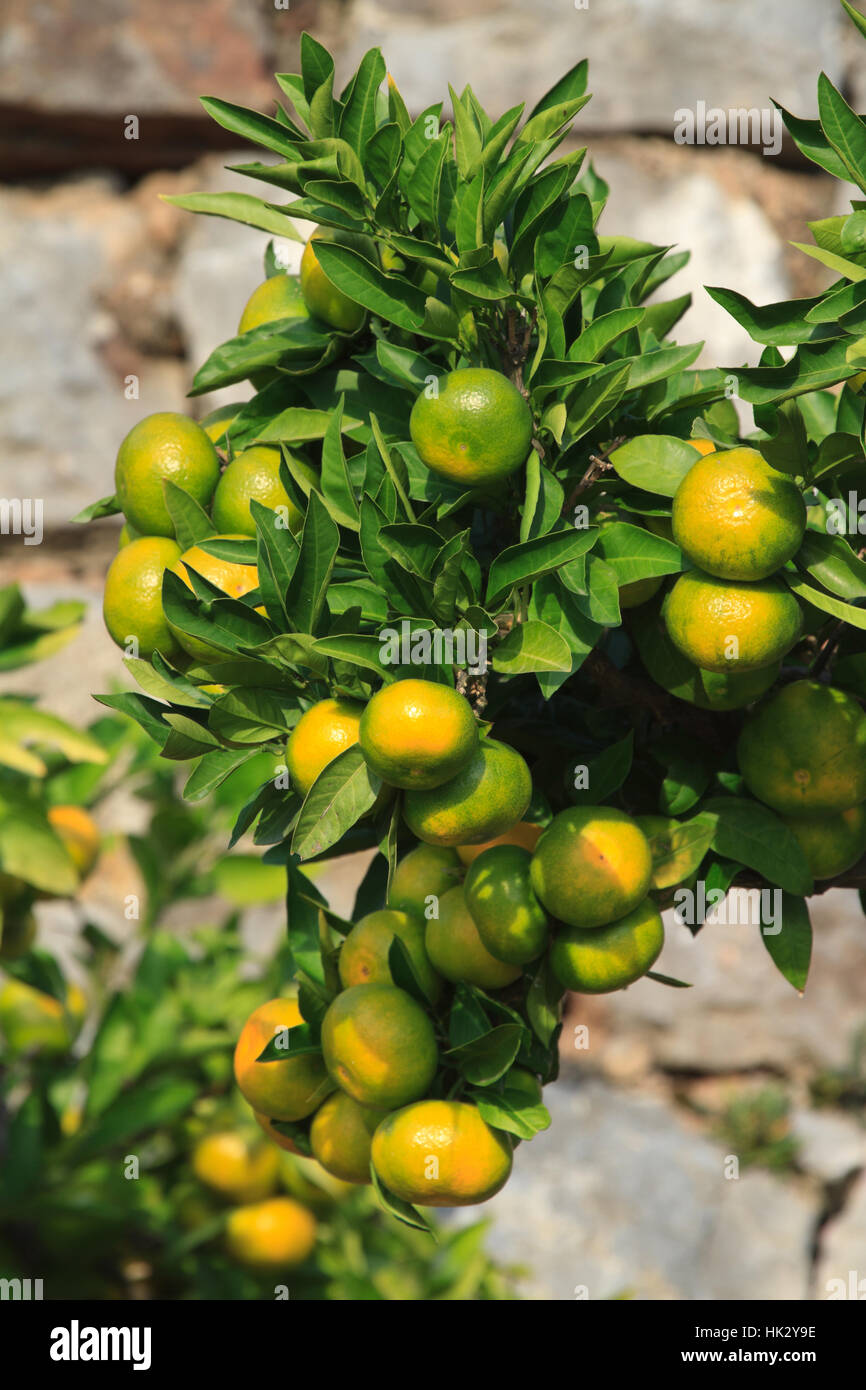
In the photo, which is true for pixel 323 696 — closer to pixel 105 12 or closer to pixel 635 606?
pixel 635 606

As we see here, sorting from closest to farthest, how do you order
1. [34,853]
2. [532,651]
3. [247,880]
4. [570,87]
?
[532,651] < [570,87] < [34,853] < [247,880]

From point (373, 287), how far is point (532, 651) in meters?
0.19

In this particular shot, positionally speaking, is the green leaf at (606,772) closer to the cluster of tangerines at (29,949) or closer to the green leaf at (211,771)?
the green leaf at (211,771)

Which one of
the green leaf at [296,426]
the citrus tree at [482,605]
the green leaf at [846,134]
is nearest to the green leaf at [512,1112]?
the citrus tree at [482,605]

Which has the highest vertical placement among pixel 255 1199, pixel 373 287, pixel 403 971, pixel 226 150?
pixel 226 150

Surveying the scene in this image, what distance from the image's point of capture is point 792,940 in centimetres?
60

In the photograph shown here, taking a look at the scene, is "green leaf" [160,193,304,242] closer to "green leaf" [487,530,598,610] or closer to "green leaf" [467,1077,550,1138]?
"green leaf" [487,530,598,610]

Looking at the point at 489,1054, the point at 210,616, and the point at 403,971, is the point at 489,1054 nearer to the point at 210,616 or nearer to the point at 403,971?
the point at 403,971

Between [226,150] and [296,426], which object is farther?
[226,150]

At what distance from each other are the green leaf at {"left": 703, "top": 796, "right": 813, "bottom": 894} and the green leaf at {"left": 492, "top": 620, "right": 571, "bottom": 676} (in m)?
0.15

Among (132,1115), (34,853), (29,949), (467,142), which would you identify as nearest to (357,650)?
(467,142)

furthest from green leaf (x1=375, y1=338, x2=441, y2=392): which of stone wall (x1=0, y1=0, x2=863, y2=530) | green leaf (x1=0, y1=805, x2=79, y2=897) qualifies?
stone wall (x1=0, y1=0, x2=863, y2=530)

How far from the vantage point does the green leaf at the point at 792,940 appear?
23.4 inches

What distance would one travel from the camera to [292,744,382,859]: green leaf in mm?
481
